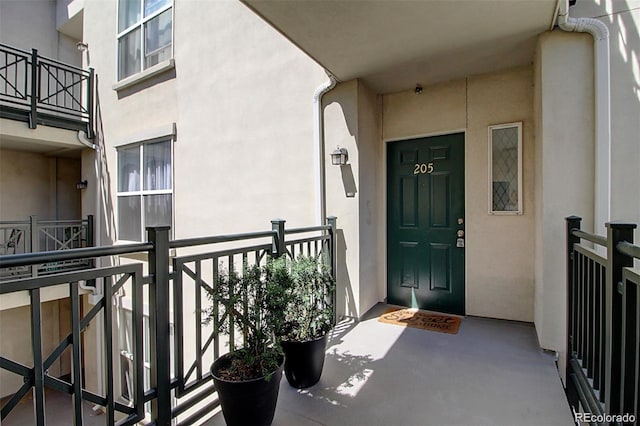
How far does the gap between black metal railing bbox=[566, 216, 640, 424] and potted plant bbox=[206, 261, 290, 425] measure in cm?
162

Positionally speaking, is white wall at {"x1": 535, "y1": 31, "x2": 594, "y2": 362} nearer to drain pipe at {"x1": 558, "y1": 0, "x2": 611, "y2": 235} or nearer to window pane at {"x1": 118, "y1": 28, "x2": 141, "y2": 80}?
drain pipe at {"x1": 558, "y1": 0, "x2": 611, "y2": 235}

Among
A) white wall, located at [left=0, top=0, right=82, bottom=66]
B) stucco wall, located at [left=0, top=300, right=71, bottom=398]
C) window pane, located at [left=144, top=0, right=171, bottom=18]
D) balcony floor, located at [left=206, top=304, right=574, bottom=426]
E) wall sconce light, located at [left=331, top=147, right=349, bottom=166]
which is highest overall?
white wall, located at [left=0, top=0, right=82, bottom=66]

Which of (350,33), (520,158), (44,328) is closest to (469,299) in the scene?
(520,158)

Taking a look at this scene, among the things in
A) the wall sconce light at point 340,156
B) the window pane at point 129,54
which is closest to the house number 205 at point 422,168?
the wall sconce light at point 340,156

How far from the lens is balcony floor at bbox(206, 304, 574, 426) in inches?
79.0

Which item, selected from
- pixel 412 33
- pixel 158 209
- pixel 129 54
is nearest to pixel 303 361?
pixel 412 33

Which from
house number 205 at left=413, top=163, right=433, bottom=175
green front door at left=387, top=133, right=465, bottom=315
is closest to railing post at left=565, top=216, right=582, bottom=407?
green front door at left=387, top=133, right=465, bottom=315

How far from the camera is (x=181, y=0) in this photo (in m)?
5.23

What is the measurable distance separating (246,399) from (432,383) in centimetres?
136

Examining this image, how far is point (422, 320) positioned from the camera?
353cm

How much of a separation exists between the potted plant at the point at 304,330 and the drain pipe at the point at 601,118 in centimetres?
219

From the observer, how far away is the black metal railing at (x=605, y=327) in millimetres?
1353

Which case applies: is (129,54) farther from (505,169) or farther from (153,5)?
(505,169)

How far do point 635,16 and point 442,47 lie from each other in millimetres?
1369
